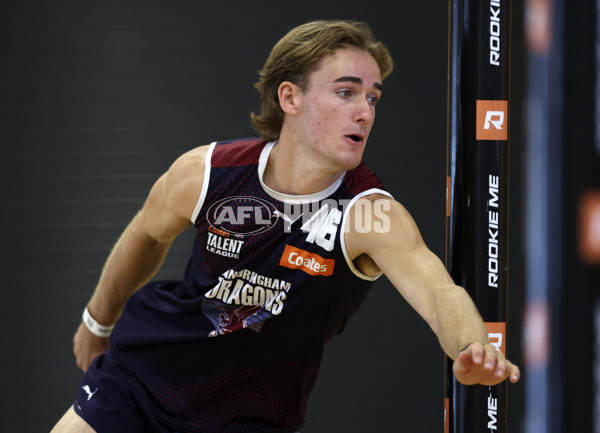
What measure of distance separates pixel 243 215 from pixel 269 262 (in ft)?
0.62

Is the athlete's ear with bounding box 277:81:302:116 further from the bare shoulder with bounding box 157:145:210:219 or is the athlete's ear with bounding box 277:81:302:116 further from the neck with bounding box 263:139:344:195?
the bare shoulder with bounding box 157:145:210:219

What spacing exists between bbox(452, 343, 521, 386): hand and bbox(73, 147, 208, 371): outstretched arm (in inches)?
45.9

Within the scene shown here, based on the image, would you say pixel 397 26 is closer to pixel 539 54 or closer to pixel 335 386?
pixel 539 54

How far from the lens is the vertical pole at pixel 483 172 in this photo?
8.20ft

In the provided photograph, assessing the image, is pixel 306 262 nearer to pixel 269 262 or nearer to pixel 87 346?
pixel 269 262

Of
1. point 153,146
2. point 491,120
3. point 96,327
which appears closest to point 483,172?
point 491,120

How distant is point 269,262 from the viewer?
2.41 metres

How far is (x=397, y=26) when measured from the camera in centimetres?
387

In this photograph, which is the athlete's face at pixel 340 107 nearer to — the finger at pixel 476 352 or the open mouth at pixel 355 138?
the open mouth at pixel 355 138

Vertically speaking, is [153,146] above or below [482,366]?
above

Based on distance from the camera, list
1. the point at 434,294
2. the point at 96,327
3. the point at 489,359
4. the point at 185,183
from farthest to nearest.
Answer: the point at 96,327, the point at 185,183, the point at 434,294, the point at 489,359

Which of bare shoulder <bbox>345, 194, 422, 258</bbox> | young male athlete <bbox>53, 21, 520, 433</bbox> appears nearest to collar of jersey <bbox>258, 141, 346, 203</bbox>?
young male athlete <bbox>53, 21, 520, 433</bbox>

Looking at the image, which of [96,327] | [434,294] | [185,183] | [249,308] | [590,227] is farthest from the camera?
[590,227]

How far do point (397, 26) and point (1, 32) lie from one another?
205 centimetres
